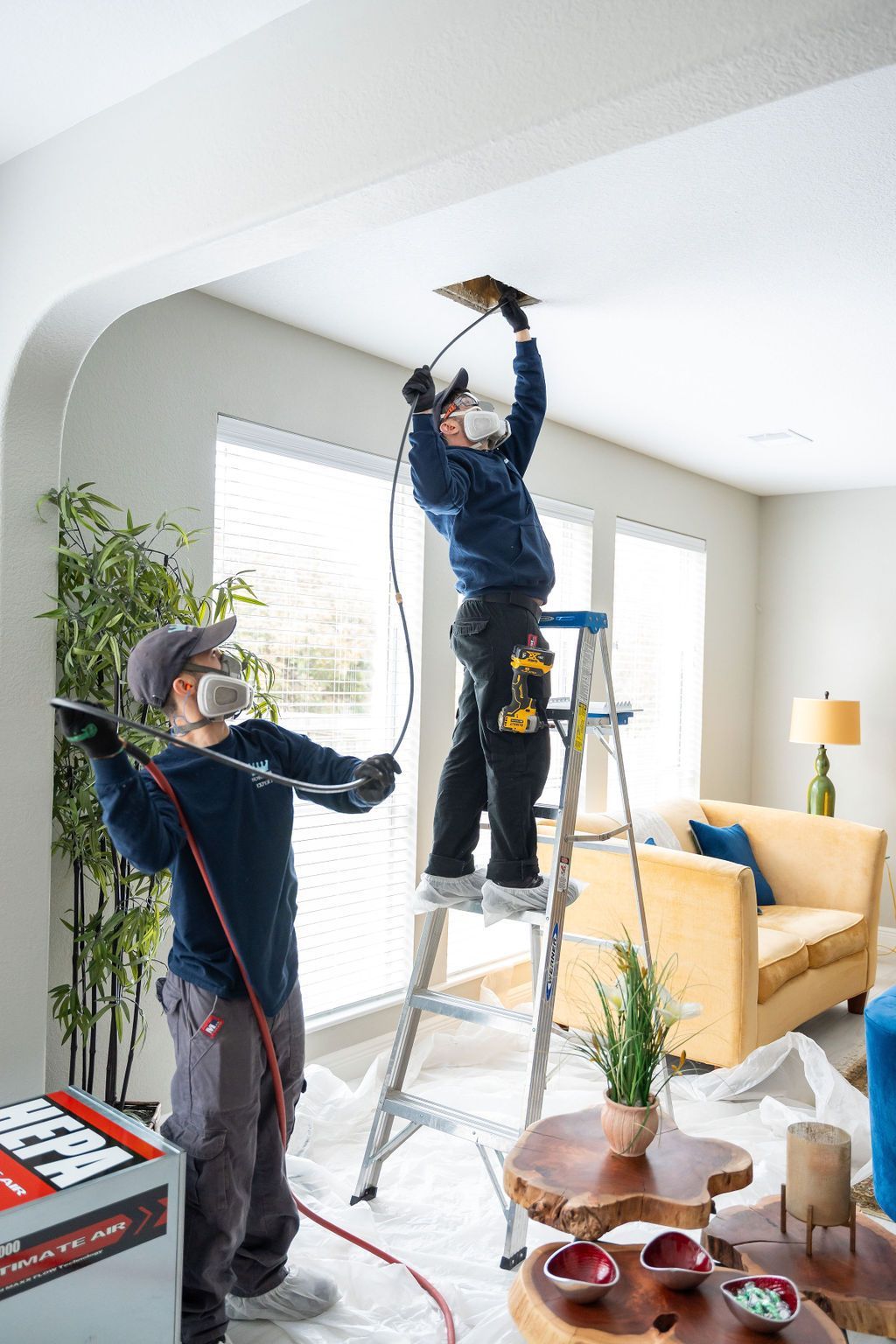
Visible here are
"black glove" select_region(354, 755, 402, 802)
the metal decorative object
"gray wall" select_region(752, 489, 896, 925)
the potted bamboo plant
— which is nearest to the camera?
the metal decorative object

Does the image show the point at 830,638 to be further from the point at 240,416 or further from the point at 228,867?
the point at 228,867

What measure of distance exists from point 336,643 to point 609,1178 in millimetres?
2049

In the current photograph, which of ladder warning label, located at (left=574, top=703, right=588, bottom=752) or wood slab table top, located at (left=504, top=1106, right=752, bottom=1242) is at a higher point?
ladder warning label, located at (left=574, top=703, right=588, bottom=752)

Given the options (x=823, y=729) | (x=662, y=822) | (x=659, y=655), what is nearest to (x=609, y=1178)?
(x=662, y=822)

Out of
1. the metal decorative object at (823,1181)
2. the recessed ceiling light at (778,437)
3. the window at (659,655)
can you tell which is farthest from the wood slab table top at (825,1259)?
the recessed ceiling light at (778,437)

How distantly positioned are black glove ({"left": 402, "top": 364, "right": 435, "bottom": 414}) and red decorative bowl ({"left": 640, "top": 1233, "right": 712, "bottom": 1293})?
1.60m

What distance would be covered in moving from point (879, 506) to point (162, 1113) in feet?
15.9

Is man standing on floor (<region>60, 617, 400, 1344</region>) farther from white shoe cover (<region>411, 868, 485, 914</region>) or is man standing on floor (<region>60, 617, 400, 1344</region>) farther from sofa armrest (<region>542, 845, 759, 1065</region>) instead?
sofa armrest (<region>542, 845, 759, 1065</region>)

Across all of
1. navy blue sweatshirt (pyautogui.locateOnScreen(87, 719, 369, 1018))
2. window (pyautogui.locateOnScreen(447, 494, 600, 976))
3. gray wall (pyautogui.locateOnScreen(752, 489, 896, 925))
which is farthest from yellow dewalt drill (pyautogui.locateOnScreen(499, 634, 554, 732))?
gray wall (pyautogui.locateOnScreen(752, 489, 896, 925))

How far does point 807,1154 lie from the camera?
1837 millimetres

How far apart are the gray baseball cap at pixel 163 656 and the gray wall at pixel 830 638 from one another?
472cm

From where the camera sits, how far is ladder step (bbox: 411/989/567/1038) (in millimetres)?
2521

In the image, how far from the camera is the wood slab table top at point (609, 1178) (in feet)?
5.66

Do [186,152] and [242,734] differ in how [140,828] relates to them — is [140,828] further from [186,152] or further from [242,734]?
[186,152]
